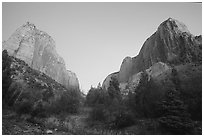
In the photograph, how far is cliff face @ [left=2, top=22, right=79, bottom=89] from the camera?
6603cm

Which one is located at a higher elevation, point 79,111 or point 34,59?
point 34,59

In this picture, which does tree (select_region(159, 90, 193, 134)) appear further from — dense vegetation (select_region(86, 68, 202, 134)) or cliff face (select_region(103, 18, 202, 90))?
cliff face (select_region(103, 18, 202, 90))

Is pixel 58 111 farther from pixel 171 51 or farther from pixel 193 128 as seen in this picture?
pixel 171 51

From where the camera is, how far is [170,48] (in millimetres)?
49312

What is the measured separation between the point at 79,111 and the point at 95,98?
671 cm

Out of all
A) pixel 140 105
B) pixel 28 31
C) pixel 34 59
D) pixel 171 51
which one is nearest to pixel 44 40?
pixel 28 31

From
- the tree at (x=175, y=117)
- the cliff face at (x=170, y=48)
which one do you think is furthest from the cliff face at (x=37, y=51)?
the tree at (x=175, y=117)

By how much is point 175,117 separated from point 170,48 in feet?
133

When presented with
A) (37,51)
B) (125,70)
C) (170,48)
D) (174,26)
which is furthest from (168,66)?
(37,51)

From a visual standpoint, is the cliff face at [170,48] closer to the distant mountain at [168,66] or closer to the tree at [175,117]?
the distant mountain at [168,66]

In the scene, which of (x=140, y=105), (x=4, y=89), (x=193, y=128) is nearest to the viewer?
(x=193, y=128)

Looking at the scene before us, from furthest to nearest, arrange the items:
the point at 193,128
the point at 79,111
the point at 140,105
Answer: the point at 79,111
the point at 140,105
the point at 193,128

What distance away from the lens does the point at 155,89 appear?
19344 millimetres

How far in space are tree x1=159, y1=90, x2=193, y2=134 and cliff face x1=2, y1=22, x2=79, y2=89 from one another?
5442cm
